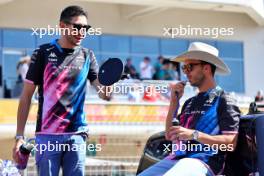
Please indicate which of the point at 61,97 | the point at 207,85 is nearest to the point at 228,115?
the point at 207,85

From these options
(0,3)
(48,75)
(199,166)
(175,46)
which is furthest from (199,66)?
(175,46)

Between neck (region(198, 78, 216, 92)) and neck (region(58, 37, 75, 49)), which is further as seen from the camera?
neck (region(198, 78, 216, 92))

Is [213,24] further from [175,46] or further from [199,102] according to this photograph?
[199,102]

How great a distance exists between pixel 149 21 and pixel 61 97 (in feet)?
68.6

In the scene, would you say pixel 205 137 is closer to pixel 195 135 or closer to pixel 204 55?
pixel 195 135

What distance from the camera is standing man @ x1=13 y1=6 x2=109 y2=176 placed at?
4613mm

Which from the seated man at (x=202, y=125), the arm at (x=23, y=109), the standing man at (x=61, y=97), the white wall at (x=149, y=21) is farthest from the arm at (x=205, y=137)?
the white wall at (x=149, y=21)

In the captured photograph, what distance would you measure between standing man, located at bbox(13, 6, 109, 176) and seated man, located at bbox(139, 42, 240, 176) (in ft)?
2.00

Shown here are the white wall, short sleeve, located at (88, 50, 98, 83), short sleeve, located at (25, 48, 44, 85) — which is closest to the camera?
short sleeve, located at (25, 48, 44, 85)

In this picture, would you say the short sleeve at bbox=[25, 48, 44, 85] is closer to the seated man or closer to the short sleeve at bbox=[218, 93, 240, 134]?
the seated man

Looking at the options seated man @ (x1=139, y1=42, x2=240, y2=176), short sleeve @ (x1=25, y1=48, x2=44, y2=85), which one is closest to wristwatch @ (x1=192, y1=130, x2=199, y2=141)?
seated man @ (x1=139, y1=42, x2=240, y2=176)

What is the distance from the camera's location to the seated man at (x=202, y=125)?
469 cm

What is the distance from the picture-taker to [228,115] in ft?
15.9

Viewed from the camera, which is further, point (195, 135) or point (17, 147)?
point (195, 135)
